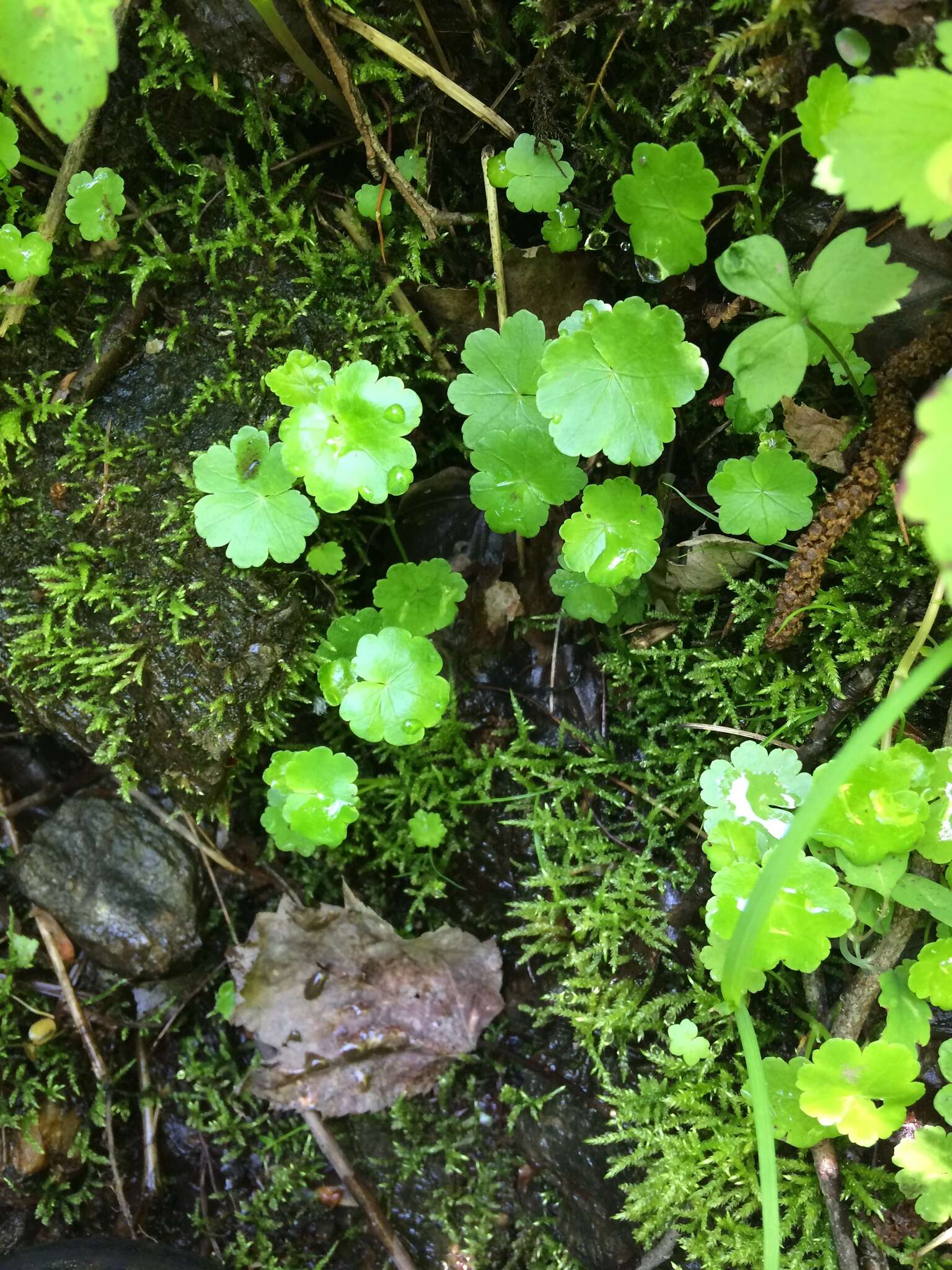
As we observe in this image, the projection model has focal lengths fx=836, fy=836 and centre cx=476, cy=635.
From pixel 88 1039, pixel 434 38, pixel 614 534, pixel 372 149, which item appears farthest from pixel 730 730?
pixel 88 1039

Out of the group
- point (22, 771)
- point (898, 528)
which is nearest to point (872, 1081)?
point (898, 528)

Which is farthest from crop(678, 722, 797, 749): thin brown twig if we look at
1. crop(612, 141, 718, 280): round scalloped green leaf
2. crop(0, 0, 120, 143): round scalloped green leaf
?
crop(0, 0, 120, 143): round scalloped green leaf

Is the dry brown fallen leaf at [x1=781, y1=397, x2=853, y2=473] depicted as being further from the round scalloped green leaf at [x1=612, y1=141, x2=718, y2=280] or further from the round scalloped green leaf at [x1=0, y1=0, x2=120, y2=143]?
the round scalloped green leaf at [x1=0, y1=0, x2=120, y2=143]

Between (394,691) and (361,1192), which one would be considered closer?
(394,691)

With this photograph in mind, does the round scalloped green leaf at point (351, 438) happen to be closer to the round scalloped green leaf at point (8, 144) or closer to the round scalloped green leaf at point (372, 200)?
the round scalloped green leaf at point (372, 200)

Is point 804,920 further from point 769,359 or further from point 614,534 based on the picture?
point 769,359

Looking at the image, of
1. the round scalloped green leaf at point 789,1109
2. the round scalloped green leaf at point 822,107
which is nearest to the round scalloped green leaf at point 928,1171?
the round scalloped green leaf at point 789,1109
